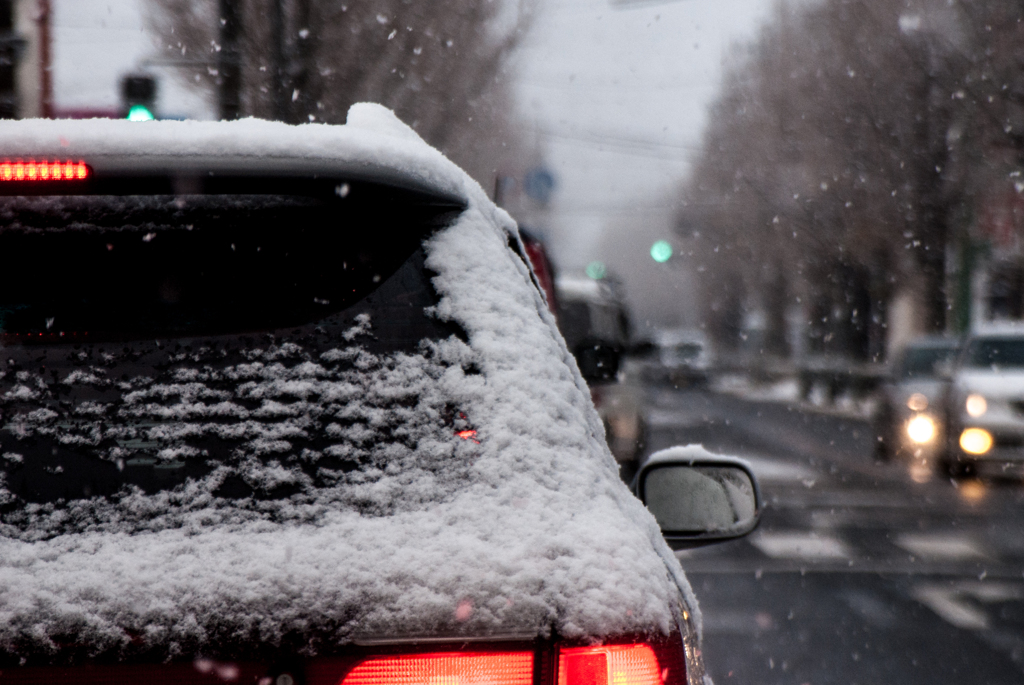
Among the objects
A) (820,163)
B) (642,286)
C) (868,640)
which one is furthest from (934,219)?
(642,286)

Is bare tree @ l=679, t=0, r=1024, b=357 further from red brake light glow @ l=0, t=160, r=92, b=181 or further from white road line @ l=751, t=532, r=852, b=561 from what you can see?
red brake light glow @ l=0, t=160, r=92, b=181

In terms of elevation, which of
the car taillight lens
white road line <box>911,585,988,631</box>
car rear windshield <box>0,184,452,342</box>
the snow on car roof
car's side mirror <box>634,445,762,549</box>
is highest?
the snow on car roof

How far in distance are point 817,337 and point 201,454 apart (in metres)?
40.8

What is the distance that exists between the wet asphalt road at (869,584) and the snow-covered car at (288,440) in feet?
12.0

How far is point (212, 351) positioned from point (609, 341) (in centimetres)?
1093

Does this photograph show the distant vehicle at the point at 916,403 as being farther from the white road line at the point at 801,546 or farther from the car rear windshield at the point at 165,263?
the car rear windshield at the point at 165,263

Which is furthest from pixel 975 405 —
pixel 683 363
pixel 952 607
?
pixel 683 363

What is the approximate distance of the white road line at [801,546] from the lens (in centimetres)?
782

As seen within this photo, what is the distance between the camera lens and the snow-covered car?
4.48 feet

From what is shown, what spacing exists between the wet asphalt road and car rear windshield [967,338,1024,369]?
1438mm

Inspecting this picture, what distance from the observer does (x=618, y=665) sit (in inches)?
56.1

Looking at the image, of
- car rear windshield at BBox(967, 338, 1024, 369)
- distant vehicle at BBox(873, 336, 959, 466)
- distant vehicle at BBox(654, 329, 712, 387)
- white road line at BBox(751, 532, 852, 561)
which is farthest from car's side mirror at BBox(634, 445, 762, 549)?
distant vehicle at BBox(654, 329, 712, 387)

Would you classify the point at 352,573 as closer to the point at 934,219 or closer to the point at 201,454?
the point at 201,454

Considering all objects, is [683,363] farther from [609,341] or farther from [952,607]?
[952,607]
